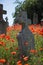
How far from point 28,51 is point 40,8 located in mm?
21293

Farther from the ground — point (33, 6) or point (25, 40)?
point (25, 40)

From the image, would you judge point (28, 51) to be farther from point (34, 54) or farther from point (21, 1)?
point (21, 1)

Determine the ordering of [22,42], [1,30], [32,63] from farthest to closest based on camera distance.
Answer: [1,30]
[22,42]
[32,63]

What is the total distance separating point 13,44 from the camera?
800 centimetres

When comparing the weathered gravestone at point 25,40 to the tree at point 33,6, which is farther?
the tree at point 33,6

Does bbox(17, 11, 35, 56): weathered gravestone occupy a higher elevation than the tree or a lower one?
higher

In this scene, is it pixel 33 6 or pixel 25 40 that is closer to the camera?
pixel 25 40

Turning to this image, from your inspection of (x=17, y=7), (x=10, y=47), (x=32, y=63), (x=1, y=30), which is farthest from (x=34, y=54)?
(x=17, y=7)

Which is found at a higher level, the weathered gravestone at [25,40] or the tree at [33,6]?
the weathered gravestone at [25,40]

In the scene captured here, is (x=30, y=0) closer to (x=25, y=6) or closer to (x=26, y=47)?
(x=25, y=6)

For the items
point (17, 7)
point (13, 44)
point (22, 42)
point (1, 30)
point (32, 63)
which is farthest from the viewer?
point (17, 7)

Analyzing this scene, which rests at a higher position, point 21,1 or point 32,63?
point 32,63

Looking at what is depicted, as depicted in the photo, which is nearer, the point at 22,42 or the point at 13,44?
the point at 22,42

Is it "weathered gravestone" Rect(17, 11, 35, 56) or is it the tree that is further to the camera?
the tree
